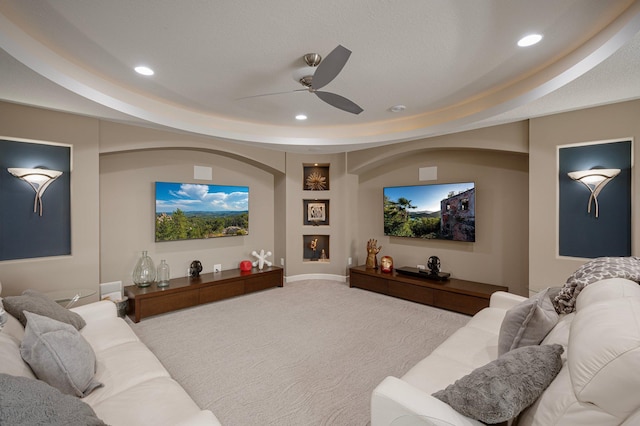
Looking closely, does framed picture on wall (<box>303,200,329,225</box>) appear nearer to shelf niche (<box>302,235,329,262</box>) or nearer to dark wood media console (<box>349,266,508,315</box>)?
shelf niche (<box>302,235,329,262</box>)

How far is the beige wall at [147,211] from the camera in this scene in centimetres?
395

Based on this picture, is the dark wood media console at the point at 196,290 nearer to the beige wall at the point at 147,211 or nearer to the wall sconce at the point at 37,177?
the beige wall at the point at 147,211

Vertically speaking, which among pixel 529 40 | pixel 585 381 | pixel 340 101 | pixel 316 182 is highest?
pixel 529 40

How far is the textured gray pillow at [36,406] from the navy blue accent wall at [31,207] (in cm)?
283

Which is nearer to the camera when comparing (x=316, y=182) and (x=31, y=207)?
(x=31, y=207)

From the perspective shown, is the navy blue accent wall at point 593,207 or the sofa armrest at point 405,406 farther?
the navy blue accent wall at point 593,207

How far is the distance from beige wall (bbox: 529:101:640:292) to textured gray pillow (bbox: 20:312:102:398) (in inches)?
153

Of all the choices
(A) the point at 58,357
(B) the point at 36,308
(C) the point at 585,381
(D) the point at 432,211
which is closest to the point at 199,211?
(B) the point at 36,308

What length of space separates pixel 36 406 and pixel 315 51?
2.63m

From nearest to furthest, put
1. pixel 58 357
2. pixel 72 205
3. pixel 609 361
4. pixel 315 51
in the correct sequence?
pixel 609 361 → pixel 58 357 → pixel 315 51 → pixel 72 205

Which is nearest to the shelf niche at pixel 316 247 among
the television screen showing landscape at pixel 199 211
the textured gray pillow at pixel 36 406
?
the television screen showing landscape at pixel 199 211

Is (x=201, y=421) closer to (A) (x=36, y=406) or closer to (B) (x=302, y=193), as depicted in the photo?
(A) (x=36, y=406)

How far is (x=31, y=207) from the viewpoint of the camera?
310cm

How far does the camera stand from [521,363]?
122cm
